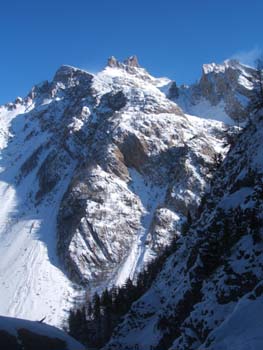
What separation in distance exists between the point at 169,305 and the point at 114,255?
12819 centimetres

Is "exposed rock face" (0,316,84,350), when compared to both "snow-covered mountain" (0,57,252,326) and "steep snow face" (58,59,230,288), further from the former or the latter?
"steep snow face" (58,59,230,288)

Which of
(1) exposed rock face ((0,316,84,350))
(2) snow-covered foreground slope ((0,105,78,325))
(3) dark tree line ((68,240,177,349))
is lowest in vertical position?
(1) exposed rock face ((0,316,84,350))

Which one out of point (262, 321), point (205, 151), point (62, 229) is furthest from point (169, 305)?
point (205, 151)

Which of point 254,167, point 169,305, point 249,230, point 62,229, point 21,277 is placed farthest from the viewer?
point 62,229

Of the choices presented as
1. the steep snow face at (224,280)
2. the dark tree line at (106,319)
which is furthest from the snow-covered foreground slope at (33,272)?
the steep snow face at (224,280)

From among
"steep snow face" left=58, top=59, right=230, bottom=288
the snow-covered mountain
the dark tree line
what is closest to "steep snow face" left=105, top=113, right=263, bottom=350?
the dark tree line

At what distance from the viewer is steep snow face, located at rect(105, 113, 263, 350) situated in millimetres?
14830

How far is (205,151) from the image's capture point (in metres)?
185

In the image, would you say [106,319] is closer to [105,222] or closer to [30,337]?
[30,337]

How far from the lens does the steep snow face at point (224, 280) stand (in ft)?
48.7

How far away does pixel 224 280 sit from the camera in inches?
866

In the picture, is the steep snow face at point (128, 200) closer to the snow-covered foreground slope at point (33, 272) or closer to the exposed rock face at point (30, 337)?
the snow-covered foreground slope at point (33, 272)

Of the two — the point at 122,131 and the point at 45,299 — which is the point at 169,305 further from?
the point at 122,131

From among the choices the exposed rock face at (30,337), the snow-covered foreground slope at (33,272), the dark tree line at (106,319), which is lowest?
the exposed rock face at (30,337)
